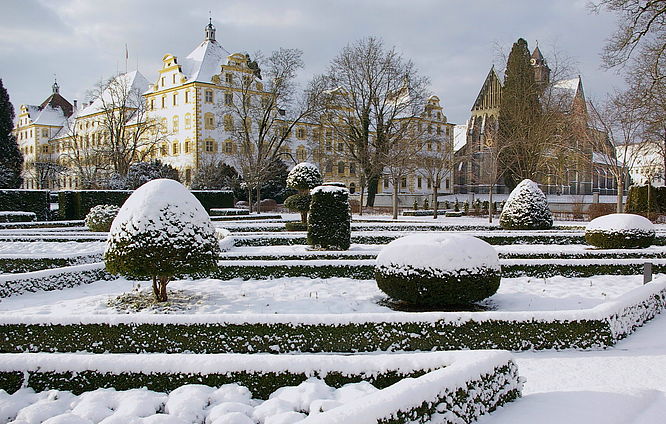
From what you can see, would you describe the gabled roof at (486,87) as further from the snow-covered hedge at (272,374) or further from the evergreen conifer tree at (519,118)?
the snow-covered hedge at (272,374)

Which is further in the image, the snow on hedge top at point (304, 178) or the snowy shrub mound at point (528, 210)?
the snow on hedge top at point (304, 178)

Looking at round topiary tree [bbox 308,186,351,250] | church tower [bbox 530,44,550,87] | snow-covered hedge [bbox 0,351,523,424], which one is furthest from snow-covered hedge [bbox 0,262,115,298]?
church tower [bbox 530,44,550,87]

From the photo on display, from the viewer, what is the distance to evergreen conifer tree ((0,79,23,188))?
1591 inches

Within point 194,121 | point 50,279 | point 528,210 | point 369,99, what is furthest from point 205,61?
point 50,279

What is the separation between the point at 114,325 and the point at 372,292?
4315 mm

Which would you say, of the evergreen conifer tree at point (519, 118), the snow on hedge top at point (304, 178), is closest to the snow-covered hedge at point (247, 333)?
the snow on hedge top at point (304, 178)

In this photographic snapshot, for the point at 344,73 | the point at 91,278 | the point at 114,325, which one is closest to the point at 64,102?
the point at 344,73

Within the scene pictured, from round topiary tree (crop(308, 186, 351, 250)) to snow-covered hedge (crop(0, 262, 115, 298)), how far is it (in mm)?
4951

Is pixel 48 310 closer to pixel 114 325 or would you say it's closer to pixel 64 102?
pixel 114 325

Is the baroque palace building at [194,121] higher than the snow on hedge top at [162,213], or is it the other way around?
the baroque palace building at [194,121]

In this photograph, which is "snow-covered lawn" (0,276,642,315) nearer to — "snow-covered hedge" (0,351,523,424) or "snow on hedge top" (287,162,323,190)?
"snow-covered hedge" (0,351,523,424)

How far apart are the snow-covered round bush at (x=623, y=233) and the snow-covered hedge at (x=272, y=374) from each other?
10.6 meters

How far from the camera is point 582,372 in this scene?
5527 millimetres

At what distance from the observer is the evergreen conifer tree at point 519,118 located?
31977mm
